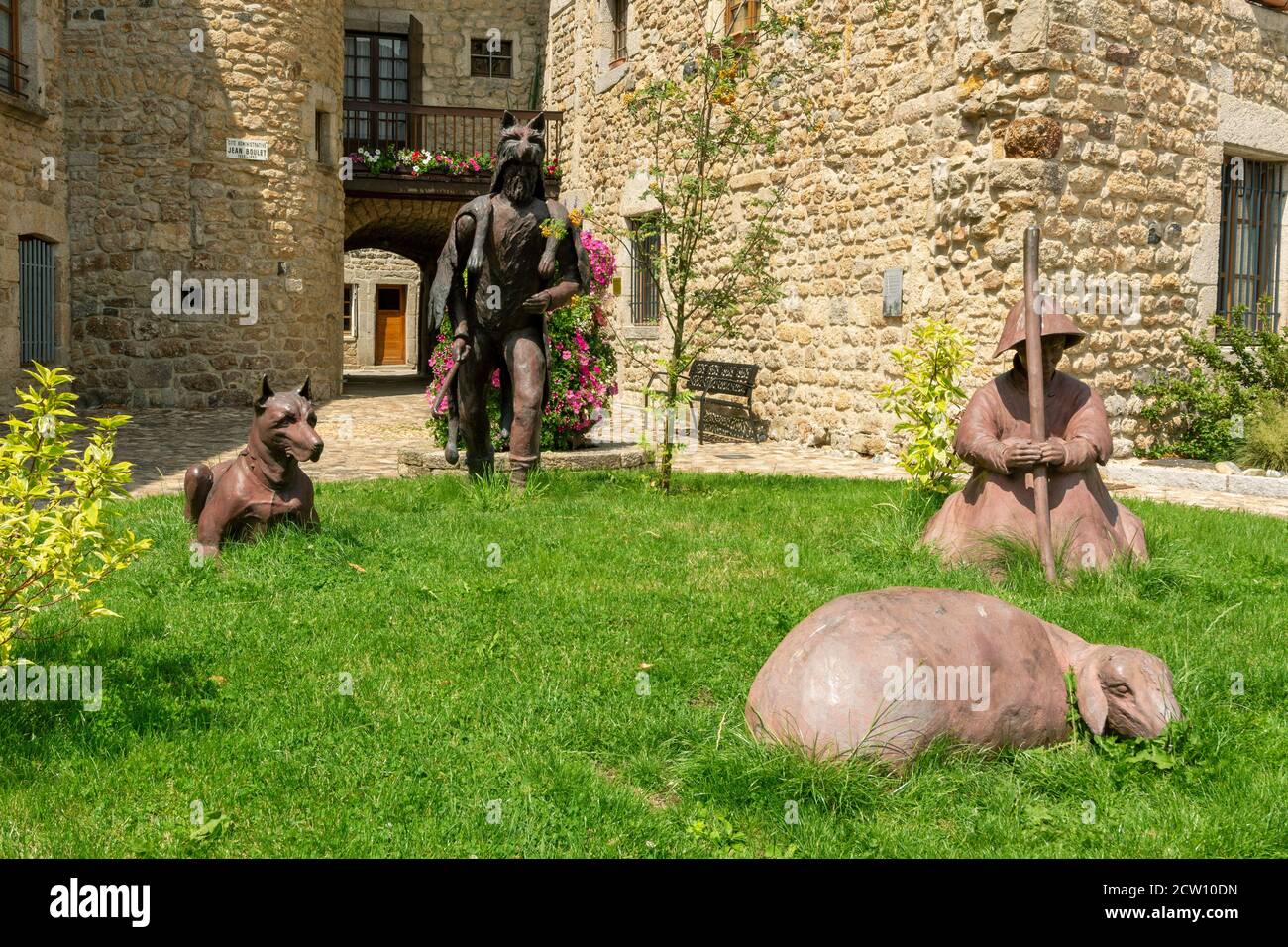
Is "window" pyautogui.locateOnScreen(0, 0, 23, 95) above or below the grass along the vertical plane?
above

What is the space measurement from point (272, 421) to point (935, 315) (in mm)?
6466

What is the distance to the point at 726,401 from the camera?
43.7 feet

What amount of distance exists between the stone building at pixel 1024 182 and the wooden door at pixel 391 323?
2120 centimetres

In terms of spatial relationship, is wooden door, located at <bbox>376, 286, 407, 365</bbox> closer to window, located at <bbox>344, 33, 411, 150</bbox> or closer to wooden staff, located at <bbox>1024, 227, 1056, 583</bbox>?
window, located at <bbox>344, 33, 411, 150</bbox>

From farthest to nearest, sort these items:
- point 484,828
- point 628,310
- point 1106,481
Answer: point 628,310 → point 1106,481 → point 484,828

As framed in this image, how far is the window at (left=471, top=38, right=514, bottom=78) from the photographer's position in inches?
859

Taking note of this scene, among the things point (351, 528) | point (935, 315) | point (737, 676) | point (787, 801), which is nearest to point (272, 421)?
point (351, 528)

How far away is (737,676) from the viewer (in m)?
3.91

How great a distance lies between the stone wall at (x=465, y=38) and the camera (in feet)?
71.1

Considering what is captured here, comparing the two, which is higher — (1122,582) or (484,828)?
(1122,582)

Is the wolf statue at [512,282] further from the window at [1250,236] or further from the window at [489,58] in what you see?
the window at [489,58]

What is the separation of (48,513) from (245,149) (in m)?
13.6

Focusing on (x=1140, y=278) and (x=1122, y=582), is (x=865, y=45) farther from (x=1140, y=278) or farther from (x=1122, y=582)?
(x=1122, y=582)

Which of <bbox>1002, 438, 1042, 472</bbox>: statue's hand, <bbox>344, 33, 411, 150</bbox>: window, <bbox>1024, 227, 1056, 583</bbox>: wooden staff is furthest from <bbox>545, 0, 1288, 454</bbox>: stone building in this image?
<bbox>344, 33, 411, 150</bbox>: window
